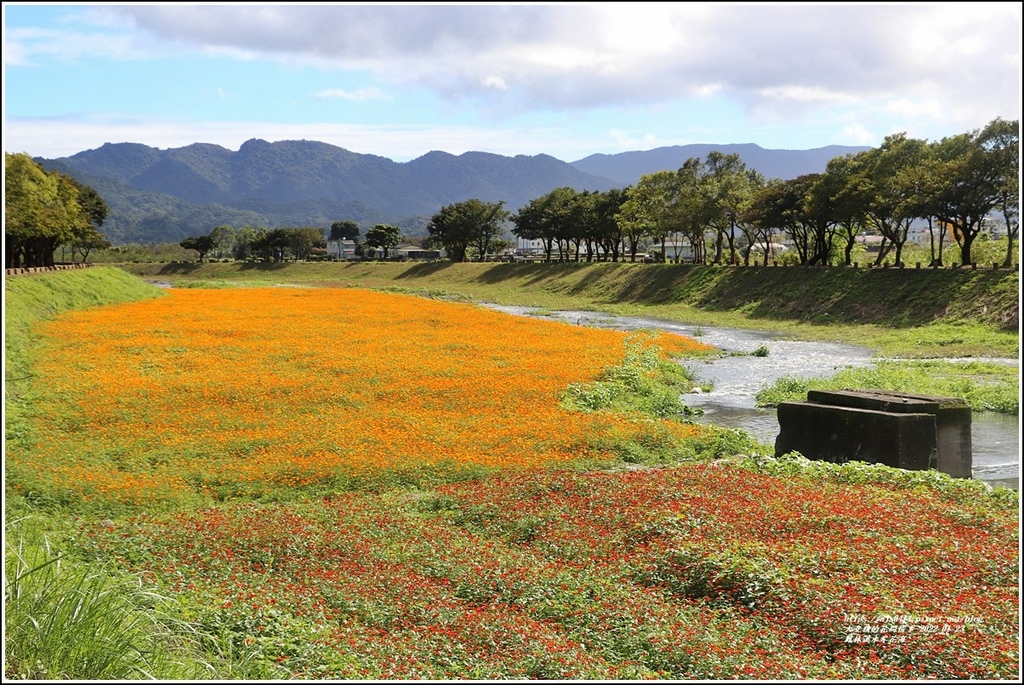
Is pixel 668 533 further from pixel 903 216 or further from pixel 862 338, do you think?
pixel 903 216

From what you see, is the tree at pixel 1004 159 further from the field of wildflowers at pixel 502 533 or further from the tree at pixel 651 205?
the tree at pixel 651 205

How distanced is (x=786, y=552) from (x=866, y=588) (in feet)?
4.45

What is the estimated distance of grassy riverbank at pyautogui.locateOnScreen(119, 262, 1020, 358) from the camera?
42500 millimetres

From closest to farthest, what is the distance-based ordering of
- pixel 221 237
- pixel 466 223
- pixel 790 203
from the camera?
pixel 790 203 → pixel 466 223 → pixel 221 237

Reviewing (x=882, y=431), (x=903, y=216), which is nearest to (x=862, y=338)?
(x=903, y=216)

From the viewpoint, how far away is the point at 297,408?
2220 centimetres

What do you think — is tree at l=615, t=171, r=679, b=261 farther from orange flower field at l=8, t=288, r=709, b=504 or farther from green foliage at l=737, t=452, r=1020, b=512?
green foliage at l=737, t=452, r=1020, b=512

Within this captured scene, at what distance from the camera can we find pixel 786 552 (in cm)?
1094

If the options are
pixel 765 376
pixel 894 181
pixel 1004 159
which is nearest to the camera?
pixel 765 376

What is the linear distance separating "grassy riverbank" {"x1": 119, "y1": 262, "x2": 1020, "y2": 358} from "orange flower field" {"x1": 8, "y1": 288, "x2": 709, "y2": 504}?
486 inches

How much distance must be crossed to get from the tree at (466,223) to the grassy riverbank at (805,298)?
83.9 ft

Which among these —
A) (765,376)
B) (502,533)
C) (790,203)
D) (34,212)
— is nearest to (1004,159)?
(790,203)

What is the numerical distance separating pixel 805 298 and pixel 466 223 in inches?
3177

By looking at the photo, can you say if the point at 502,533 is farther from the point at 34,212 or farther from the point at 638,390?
the point at 34,212
